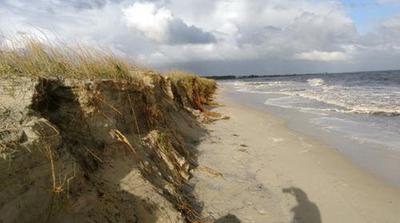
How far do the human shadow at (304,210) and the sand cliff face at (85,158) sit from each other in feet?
4.35

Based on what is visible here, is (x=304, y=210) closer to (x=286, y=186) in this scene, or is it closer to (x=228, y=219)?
(x=286, y=186)

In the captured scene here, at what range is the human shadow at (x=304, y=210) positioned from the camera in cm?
466

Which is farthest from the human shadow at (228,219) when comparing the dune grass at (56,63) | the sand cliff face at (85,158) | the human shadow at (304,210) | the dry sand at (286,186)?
the dune grass at (56,63)

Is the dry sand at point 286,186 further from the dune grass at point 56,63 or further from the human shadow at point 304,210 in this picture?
the dune grass at point 56,63

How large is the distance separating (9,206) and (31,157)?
494 mm

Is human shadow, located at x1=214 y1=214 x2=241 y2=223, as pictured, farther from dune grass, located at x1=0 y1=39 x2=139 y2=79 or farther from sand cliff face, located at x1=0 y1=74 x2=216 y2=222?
dune grass, located at x1=0 y1=39 x2=139 y2=79

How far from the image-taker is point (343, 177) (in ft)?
21.0

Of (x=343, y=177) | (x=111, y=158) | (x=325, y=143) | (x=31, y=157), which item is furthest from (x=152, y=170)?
(x=325, y=143)

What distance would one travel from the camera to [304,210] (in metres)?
4.93

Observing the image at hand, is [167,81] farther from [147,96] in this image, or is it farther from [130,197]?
[130,197]

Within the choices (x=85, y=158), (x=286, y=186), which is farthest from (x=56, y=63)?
(x=286, y=186)

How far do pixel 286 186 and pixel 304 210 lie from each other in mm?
876

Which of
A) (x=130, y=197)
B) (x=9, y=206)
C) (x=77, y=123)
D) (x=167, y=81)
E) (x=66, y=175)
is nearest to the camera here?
(x=9, y=206)

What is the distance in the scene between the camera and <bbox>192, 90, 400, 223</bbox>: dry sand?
4.80m
